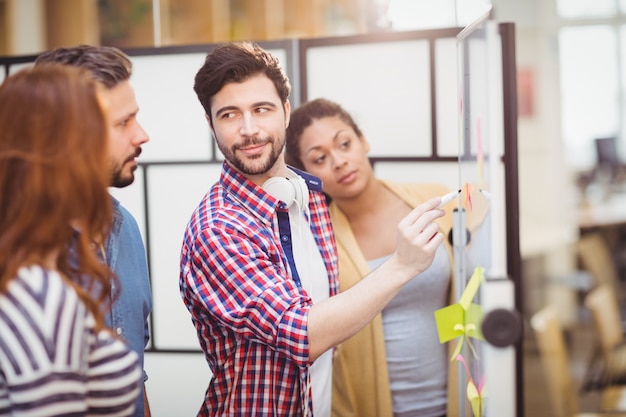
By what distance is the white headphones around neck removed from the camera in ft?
5.46

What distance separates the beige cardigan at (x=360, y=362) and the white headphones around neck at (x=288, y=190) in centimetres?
27

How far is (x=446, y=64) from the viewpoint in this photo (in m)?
2.16

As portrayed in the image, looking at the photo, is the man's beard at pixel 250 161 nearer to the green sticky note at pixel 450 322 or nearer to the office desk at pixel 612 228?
the green sticky note at pixel 450 322

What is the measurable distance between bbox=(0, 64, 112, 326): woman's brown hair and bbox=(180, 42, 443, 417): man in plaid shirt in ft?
1.39

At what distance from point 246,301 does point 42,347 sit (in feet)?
1.69

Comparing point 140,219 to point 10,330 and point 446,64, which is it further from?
point 10,330

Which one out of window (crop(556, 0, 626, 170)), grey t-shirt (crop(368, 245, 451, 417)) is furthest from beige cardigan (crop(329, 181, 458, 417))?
window (crop(556, 0, 626, 170))

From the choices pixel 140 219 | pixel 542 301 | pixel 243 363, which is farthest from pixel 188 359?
pixel 542 301

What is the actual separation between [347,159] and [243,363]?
64cm

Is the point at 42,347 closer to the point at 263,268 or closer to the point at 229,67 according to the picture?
the point at 263,268

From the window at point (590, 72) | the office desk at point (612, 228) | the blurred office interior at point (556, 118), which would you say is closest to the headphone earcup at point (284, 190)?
the blurred office interior at point (556, 118)

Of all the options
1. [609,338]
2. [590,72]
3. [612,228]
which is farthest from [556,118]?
[609,338]

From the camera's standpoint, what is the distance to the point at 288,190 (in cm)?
167

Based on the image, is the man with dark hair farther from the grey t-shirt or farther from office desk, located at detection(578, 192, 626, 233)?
office desk, located at detection(578, 192, 626, 233)
